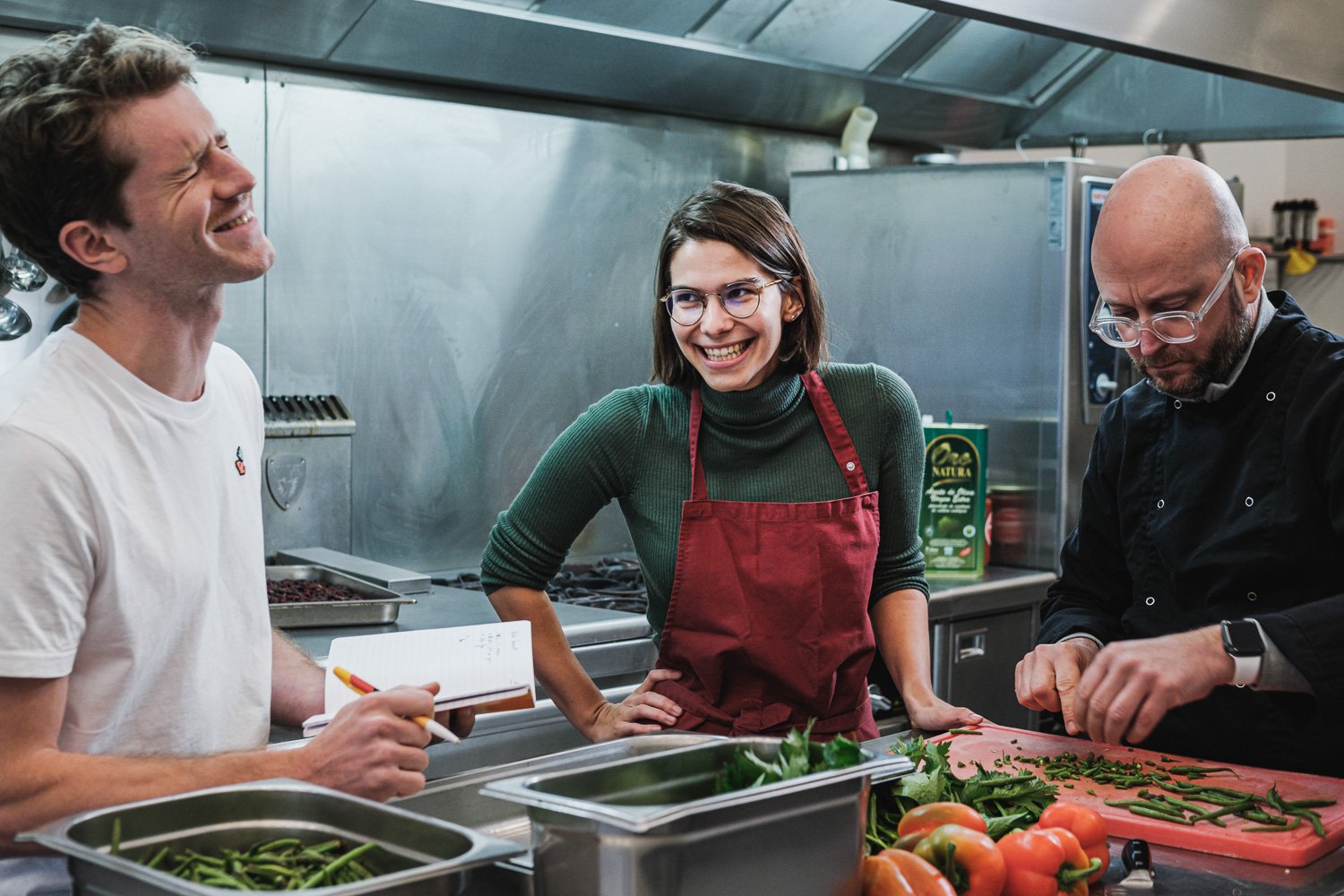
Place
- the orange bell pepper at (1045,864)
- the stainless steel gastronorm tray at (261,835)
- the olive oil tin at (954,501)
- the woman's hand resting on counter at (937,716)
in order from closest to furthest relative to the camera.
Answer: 1. the stainless steel gastronorm tray at (261,835)
2. the orange bell pepper at (1045,864)
3. the woman's hand resting on counter at (937,716)
4. the olive oil tin at (954,501)

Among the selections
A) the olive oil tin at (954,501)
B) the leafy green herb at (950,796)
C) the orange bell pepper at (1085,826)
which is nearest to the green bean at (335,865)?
the leafy green herb at (950,796)

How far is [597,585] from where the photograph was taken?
326cm

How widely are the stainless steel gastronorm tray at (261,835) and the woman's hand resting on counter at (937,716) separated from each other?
0.93m

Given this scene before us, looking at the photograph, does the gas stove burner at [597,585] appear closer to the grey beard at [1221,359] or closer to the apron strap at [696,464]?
the apron strap at [696,464]

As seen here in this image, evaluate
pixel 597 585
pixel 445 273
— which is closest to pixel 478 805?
pixel 597 585

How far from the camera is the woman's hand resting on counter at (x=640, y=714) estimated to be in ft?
6.71

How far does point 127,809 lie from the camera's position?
3.80 feet

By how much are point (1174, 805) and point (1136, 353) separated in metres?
0.62

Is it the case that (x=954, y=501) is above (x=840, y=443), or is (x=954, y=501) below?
below

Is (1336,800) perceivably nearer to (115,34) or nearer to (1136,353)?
(1136,353)

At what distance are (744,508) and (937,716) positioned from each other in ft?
1.38

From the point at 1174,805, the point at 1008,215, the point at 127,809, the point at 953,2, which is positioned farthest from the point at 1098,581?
the point at 1008,215

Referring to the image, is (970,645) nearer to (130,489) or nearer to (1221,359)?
(1221,359)

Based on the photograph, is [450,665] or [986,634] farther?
[986,634]
